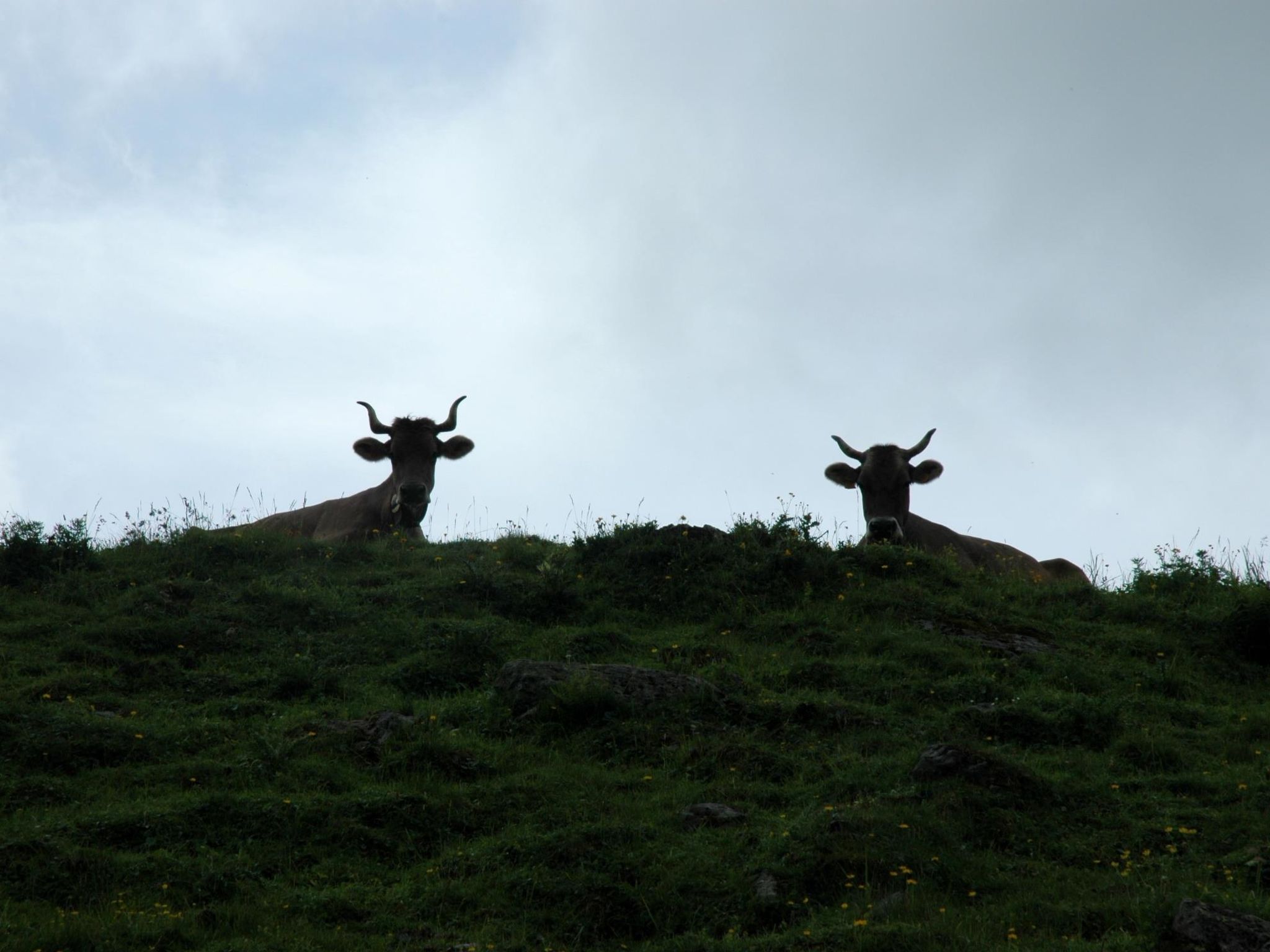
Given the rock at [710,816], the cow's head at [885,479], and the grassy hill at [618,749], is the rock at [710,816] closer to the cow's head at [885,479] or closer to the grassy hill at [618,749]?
the grassy hill at [618,749]

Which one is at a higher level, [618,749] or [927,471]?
[927,471]

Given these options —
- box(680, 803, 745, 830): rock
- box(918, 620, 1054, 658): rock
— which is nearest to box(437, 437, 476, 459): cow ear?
box(918, 620, 1054, 658): rock

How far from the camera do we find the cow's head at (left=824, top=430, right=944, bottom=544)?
1744 centimetres

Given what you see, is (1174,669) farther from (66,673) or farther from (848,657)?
(66,673)

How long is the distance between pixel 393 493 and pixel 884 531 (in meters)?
7.44

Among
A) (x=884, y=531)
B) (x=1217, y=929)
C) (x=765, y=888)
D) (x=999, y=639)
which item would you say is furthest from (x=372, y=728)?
(x=884, y=531)

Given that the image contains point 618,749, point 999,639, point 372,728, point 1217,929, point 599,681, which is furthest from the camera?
point 999,639

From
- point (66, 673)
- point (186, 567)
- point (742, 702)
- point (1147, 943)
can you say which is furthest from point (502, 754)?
point (186, 567)

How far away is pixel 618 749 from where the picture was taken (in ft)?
31.6

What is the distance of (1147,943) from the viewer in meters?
6.39

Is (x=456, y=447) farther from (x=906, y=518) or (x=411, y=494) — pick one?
(x=906, y=518)

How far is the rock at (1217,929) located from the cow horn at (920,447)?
1272cm

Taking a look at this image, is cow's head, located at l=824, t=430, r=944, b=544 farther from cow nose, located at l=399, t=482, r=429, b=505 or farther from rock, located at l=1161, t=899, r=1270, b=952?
rock, located at l=1161, t=899, r=1270, b=952

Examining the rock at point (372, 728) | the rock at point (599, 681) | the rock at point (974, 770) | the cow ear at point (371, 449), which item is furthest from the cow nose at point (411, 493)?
the rock at point (974, 770)
